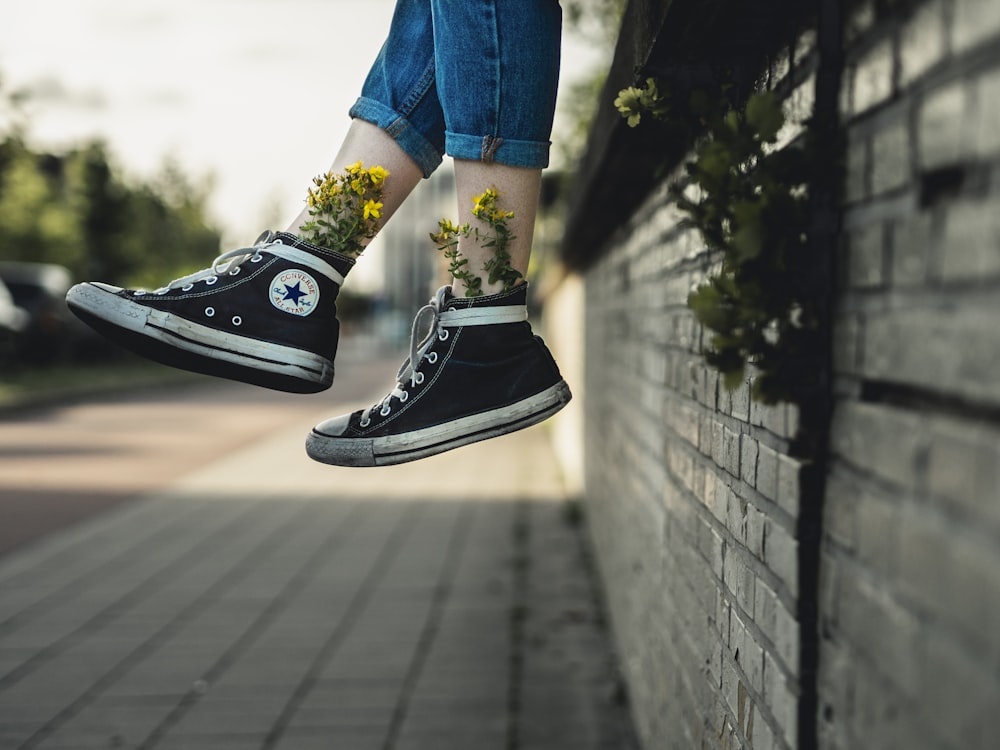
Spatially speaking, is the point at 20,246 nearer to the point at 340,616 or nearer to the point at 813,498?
the point at 340,616

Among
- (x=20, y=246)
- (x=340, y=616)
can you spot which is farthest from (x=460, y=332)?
(x=20, y=246)

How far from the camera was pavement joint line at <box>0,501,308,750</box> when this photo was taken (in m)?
3.38

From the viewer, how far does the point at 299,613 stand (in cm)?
468

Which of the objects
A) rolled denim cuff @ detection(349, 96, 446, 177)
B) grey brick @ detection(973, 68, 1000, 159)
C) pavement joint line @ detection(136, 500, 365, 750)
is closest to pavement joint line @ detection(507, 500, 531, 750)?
pavement joint line @ detection(136, 500, 365, 750)

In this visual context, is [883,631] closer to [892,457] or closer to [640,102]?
[892,457]

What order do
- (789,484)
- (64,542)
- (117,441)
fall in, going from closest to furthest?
(789,484) → (64,542) → (117,441)

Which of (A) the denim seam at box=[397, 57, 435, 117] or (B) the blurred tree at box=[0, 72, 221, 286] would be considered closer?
(A) the denim seam at box=[397, 57, 435, 117]

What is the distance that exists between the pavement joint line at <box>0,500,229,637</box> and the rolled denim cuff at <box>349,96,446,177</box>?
3.38 m

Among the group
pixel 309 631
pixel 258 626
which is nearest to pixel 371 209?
pixel 309 631

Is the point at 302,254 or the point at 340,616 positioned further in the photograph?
the point at 340,616

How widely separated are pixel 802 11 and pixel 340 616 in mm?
3751

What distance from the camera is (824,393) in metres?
1.19

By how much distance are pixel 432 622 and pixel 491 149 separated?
10.2ft

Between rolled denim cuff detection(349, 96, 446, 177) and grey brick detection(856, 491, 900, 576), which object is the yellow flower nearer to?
rolled denim cuff detection(349, 96, 446, 177)
